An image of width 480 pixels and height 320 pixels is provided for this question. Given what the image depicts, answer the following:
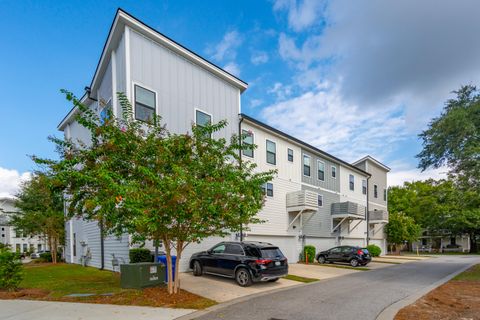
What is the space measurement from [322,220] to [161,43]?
17.9 m

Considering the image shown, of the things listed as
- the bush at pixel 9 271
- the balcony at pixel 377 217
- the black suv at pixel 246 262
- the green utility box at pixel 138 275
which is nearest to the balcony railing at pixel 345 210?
the balcony at pixel 377 217

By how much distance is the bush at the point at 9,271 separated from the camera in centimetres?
978

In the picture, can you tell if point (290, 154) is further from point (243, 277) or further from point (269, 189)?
point (243, 277)

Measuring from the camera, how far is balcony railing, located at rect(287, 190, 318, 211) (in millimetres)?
21359

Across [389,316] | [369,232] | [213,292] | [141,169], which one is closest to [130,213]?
[141,169]

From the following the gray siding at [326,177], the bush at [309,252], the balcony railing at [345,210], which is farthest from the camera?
the balcony railing at [345,210]

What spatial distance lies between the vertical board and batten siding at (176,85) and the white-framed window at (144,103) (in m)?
0.21

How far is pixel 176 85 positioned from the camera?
15.4 metres

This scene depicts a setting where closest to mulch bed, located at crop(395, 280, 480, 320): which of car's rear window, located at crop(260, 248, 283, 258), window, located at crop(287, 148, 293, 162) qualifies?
car's rear window, located at crop(260, 248, 283, 258)

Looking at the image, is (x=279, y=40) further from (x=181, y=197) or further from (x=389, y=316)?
(x=389, y=316)

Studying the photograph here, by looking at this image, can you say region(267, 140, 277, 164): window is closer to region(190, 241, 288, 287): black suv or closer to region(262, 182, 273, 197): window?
region(262, 182, 273, 197): window

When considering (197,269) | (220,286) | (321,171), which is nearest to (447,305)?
(220,286)

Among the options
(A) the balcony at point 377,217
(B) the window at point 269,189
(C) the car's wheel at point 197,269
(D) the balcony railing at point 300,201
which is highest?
(B) the window at point 269,189

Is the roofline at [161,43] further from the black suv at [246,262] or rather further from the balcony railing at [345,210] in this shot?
the balcony railing at [345,210]
